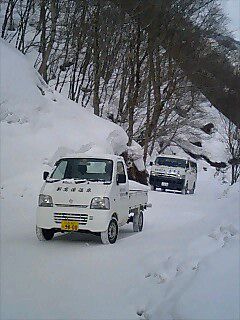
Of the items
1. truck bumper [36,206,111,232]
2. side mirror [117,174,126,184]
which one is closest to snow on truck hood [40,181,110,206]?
truck bumper [36,206,111,232]

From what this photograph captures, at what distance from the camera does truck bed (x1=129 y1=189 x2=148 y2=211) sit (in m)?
11.7

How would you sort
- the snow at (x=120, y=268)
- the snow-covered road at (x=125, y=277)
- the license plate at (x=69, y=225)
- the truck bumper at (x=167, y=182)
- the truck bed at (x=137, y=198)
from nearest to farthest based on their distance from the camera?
1. the snow-covered road at (x=125, y=277)
2. the snow at (x=120, y=268)
3. the license plate at (x=69, y=225)
4. the truck bed at (x=137, y=198)
5. the truck bumper at (x=167, y=182)

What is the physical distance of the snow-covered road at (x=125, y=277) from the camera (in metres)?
4.88

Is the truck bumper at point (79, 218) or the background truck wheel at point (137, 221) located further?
the background truck wheel at point (137, 221)

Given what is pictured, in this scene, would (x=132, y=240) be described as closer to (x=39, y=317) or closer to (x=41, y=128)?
(x=39, y=317)

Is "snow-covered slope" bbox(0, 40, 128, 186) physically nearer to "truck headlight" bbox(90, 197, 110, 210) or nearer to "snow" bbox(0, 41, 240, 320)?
"snow" bbox(0, 41, 240, 320)

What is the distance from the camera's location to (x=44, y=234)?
10352 millimetres

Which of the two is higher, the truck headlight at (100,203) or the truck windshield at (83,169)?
the truck windshield at (83,169)

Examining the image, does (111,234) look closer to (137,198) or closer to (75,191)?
(75,191)

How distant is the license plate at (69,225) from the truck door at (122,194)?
1.16m

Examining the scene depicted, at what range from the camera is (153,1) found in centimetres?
2628

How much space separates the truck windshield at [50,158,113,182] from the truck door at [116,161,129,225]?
306 mm

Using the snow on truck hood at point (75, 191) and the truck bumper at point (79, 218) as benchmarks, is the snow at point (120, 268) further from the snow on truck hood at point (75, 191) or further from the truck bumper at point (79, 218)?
the snow on truck hood at point (75, 191)

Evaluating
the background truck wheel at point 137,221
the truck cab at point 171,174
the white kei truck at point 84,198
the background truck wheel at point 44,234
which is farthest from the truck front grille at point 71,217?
the truck cab at point 171,174
